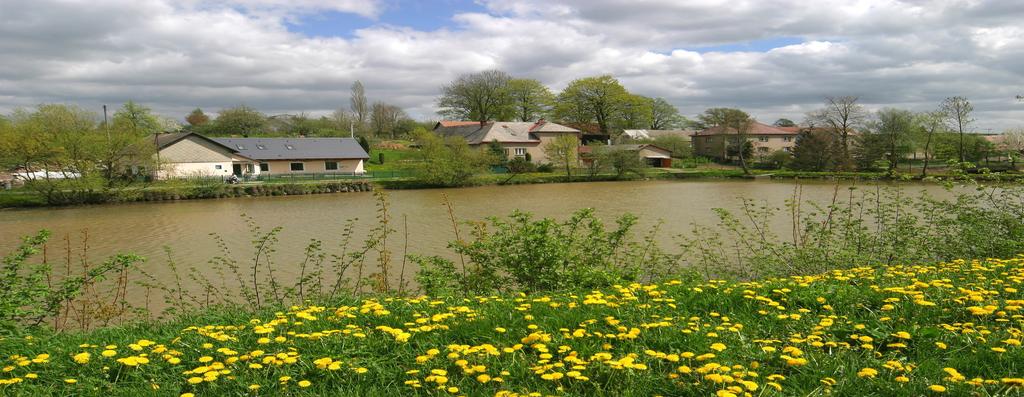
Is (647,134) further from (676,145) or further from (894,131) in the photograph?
(894,131)

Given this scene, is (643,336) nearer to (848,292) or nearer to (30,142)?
(848,292)

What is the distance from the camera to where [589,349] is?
171 inches

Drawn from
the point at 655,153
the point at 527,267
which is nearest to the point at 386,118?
the point at 655,153

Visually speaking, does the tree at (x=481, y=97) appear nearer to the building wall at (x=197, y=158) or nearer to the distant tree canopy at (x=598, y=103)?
the distant tree canopy at (x=598, y=103)

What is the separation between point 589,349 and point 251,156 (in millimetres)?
A: 53797

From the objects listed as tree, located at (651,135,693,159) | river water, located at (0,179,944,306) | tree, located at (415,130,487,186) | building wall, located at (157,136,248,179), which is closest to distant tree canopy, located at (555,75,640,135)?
tree, located at (651,135,693,159)

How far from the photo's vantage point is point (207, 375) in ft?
12.3

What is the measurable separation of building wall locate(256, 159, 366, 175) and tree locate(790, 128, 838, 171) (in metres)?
44.2

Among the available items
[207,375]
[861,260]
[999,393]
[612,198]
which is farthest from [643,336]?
[612,198]

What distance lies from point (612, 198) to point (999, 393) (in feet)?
105

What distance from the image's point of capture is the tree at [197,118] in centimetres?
9544

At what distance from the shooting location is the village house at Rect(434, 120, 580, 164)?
67.9m

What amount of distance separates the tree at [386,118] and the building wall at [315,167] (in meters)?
35.6

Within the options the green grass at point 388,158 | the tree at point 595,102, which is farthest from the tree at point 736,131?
the green grass at point 388,158
